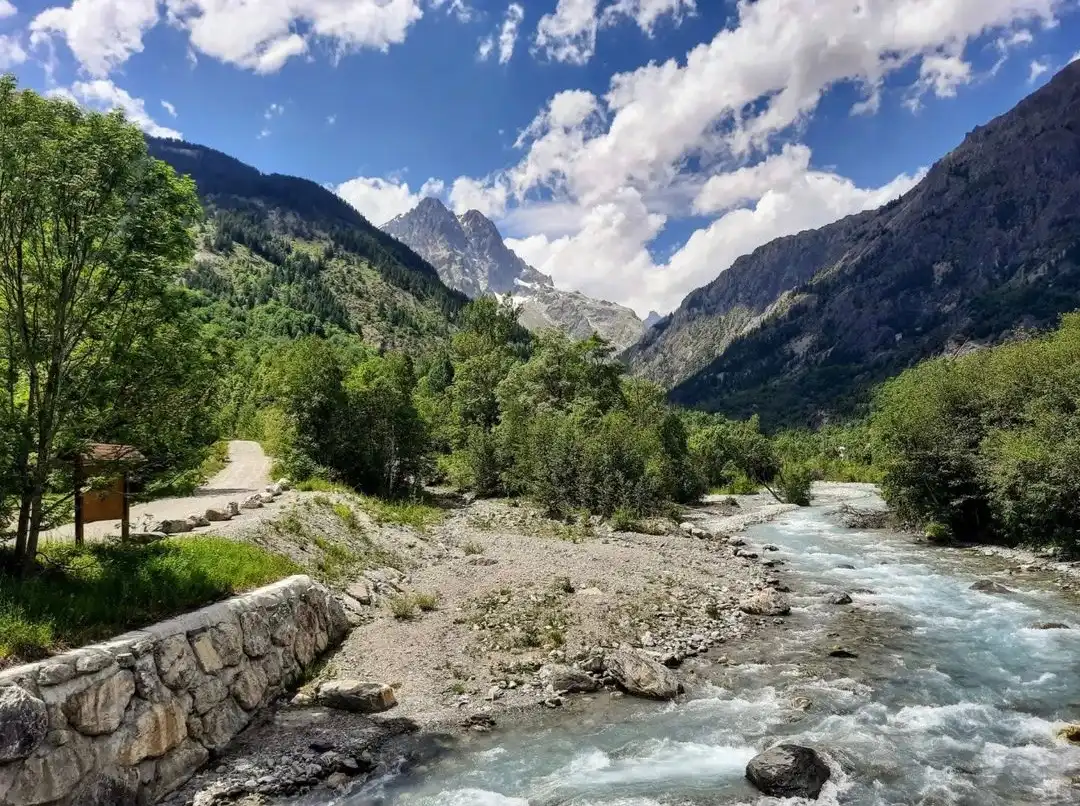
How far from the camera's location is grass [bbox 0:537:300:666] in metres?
10.5

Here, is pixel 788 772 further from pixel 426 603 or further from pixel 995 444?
pixel 995 444

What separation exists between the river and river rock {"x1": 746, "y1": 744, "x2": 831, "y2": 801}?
234 millimetres

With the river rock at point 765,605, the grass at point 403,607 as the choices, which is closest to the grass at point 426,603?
the grass at point 403,607

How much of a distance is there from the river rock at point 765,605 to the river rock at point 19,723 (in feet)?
66.2

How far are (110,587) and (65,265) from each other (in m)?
6.31

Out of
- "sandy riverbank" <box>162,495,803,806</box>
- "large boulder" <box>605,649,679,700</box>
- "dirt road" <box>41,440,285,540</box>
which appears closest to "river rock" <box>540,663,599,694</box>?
"sandy riverbank" <box>162,495,803,806</box>

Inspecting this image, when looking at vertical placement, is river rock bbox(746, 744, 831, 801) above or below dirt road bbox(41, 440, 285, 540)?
below

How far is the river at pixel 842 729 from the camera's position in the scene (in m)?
11.8

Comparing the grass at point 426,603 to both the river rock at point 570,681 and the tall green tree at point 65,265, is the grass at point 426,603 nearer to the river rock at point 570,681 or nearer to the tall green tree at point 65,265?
the river rock at point 570,681

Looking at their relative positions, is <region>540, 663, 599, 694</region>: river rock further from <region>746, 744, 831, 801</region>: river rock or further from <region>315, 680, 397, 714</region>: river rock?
<region>746, 744, 831, 801</region>: river rock

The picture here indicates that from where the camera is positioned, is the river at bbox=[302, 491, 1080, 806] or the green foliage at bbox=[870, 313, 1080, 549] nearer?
the river at bbox=[302, 491, 1080, 806]

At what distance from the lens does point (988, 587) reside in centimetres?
2672

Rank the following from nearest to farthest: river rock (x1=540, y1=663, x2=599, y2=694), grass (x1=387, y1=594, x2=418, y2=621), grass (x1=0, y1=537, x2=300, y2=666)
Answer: grass (x1=0, y1=537, x2=300, y2=666) → river rock (x1=540, y1=663, x2=599, y2=694) → grass (x1=387, y1=594, x2=418, y2=621)

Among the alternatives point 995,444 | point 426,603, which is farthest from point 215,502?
point 995,444
